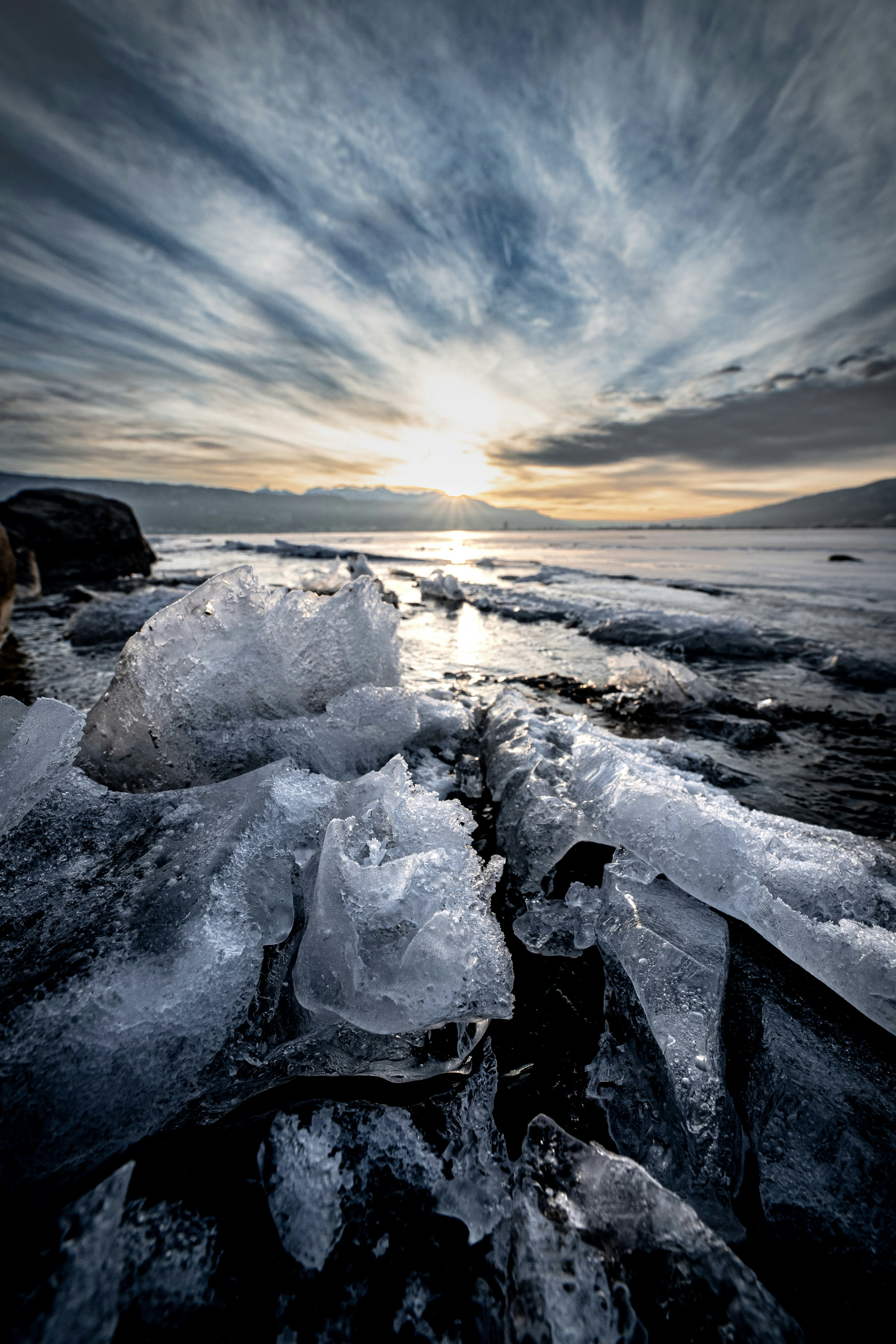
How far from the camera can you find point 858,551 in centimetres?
2442

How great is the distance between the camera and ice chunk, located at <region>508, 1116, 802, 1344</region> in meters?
0.66

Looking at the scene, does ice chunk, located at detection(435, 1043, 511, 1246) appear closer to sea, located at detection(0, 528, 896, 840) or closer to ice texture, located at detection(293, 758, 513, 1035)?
ice texture, located at detection(293, 758, 513, 1035)

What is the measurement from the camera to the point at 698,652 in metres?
5.55

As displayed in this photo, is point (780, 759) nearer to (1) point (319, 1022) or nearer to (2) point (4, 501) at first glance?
(1) point (319, 1022)

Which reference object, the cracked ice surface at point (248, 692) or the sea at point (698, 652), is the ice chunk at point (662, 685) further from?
the cracked ice surface at point (248, 692)

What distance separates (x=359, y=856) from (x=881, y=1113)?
123 cm

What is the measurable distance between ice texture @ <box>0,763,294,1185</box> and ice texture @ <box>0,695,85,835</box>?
0.13ft

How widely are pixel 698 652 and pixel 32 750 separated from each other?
19.3ft

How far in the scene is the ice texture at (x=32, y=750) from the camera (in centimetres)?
138

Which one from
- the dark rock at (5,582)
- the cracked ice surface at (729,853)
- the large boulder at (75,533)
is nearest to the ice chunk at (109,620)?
the dark rock at (5,582)

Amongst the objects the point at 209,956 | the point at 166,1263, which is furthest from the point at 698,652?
the point at 166,1263

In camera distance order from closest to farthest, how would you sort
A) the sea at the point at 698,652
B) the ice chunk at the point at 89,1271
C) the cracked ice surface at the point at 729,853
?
the ice chunk at the point at 89,1271 → the cracked ice surface at the point at 729,853 → the sea at the point at 698,652

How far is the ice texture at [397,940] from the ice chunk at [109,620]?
13.9 ft

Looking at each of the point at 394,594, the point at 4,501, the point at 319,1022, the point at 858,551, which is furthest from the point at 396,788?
the point at 858,551
